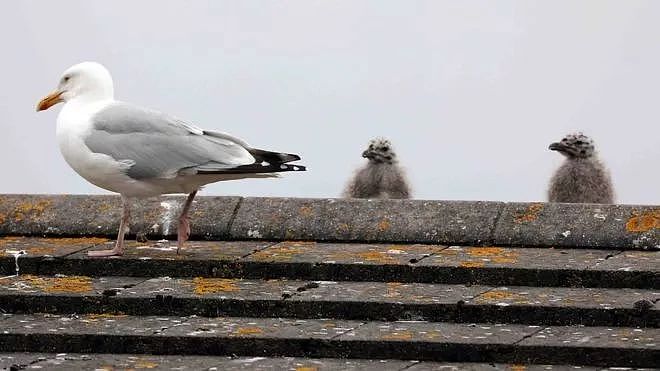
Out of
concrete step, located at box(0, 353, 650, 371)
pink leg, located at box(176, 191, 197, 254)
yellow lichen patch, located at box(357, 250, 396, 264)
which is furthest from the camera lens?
pink leg, located at box(176, 191, 197, 254)

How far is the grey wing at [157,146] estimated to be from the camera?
9.03 m

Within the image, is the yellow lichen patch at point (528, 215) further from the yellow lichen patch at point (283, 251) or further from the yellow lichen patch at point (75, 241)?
the yellow lichen patch at point (75, 241)

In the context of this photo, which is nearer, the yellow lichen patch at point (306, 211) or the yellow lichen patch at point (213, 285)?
the yellow lichen patch at point (213, 285)

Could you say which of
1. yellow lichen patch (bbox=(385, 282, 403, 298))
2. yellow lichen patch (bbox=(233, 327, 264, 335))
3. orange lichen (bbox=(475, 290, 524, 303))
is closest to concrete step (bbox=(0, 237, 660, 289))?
yellow lichen patch (bbox=(385, 282, 403, 298))

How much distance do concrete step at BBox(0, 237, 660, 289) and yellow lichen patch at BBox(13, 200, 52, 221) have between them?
706 mm

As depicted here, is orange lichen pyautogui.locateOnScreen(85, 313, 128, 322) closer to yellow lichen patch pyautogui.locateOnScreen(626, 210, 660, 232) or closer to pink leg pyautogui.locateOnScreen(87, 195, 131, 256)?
pink leg pyautogui.locateOnScreen(87, 195, 131, 256)

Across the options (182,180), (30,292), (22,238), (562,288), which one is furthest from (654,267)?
(22,238)

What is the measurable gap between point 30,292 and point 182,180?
4.56ft

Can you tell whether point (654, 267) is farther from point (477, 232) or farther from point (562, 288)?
point (477, 232)

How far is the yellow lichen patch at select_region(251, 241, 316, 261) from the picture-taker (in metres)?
8.80

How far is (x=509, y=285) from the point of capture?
838cm

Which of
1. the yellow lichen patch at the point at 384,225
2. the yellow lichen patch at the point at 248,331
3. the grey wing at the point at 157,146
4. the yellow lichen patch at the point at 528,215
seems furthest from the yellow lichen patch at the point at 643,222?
the yellow lichen patch at the point at 248,331

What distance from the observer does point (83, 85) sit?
937cm

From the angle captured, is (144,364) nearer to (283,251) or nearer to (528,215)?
(283,251)
